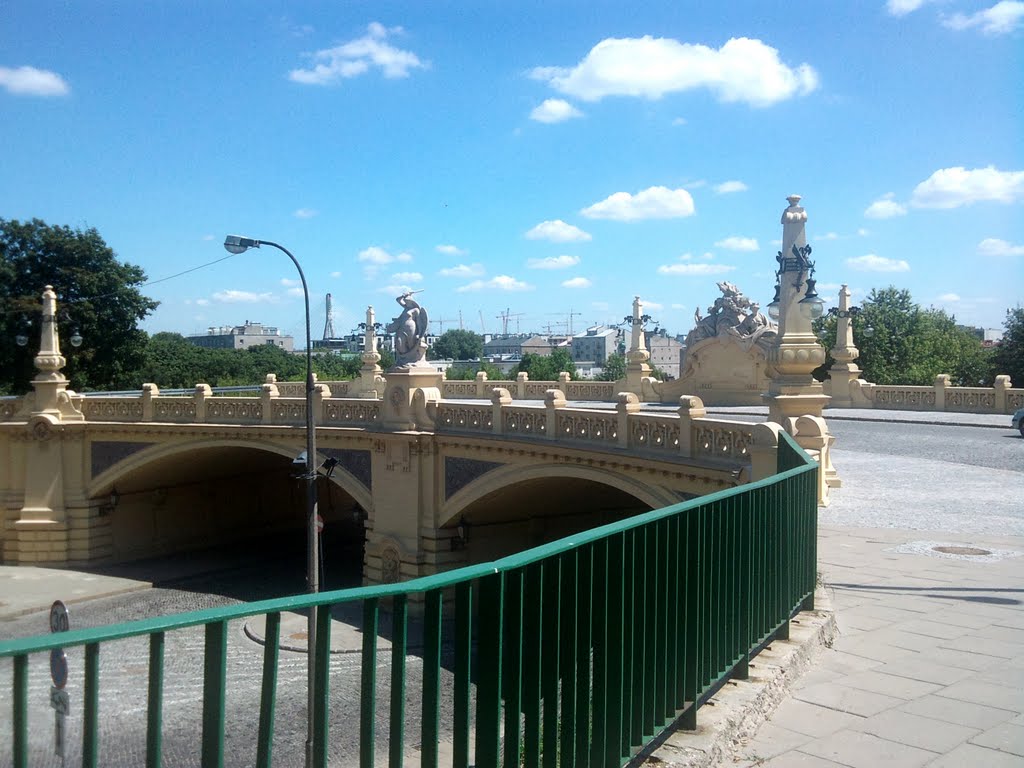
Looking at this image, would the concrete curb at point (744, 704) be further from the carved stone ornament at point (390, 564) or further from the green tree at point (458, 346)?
the green tree at point (458, 346)

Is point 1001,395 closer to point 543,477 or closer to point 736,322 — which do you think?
point 736,322

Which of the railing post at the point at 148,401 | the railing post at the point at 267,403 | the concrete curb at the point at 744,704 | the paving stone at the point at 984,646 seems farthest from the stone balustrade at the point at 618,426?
the railing post at the point at 148,401

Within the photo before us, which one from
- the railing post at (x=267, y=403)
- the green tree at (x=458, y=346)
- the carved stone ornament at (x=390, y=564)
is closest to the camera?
the carved stone ornament at (x=390, y=564)

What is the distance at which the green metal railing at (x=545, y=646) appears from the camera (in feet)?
8.46

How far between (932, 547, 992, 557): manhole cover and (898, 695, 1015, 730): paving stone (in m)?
5.78

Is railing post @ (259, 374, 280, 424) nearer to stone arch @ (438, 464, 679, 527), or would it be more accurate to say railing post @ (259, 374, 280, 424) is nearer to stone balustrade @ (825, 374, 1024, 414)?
stone arch @ (438, 464, 679, 527)

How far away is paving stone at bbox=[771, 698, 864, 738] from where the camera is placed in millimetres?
5434

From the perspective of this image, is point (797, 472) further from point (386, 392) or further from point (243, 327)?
point (243, 327)

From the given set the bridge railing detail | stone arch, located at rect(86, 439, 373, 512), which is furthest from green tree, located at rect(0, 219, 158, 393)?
the bridge railing detail

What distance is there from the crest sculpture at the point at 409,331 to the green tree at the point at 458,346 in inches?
4470

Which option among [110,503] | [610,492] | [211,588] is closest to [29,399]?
[110,503]

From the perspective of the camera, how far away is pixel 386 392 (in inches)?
1043

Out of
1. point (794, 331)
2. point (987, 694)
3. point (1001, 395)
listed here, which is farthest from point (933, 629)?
point (1001, 395)

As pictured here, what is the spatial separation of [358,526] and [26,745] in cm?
4055
